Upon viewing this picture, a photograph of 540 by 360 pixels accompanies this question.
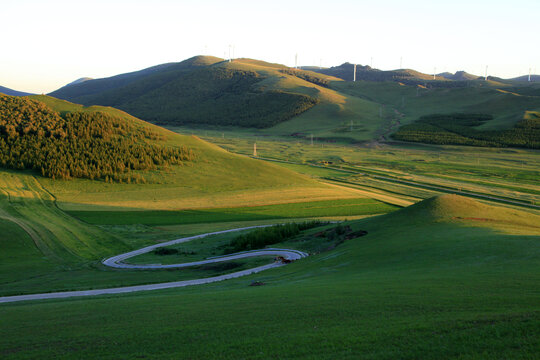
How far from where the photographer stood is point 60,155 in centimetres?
7162

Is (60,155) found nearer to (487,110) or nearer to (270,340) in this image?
(270,340)

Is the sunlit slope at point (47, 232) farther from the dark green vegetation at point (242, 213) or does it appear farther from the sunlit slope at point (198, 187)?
the sunlit slope at point (198, 187)

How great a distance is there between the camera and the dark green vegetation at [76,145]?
228 feet

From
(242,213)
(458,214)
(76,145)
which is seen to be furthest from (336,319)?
(76,145)

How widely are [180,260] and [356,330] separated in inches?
1034

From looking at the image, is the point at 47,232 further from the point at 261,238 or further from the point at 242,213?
the point at 242,213

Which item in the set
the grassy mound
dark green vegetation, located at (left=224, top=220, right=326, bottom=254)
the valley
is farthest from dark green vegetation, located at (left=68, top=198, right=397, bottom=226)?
the grassy mound

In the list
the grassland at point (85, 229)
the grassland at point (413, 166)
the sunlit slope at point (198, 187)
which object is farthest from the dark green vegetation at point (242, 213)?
the grassland at point (413, 166)

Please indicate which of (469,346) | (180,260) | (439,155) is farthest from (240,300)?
(439,155)

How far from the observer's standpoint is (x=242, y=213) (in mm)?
59438

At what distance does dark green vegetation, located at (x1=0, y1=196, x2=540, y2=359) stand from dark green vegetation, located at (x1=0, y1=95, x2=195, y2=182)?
187 feet

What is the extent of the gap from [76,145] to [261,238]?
1890 inches

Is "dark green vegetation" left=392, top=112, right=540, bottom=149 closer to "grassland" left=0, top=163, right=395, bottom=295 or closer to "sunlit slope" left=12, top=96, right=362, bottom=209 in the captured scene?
"sunlit slope" left=12, top=96, right=362, bottom=209

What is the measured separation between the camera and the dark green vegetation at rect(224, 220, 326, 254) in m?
39.0
